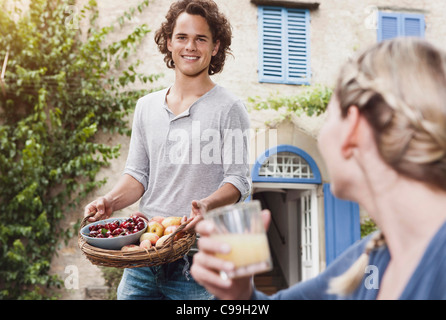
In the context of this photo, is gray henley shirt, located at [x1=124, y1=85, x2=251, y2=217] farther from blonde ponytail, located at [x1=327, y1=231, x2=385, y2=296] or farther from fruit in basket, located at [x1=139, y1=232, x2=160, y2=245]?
blonde ponytail, located at [x1=327, y1=231, x2=385, y2=296]

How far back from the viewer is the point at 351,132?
19.8 inches

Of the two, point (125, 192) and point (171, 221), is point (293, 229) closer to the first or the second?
point (125, 192)

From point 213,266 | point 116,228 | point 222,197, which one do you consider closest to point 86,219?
point 116,228

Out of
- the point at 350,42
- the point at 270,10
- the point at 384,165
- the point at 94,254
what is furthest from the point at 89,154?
the point at 384,165

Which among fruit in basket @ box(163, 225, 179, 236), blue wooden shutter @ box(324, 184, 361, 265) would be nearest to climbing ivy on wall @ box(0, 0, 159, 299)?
blue wooden shutter @ box(324, 184, 361, 265)

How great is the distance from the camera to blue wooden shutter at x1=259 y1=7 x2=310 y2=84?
3.35m

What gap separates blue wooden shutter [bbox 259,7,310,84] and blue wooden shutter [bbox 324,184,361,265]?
3.52ft

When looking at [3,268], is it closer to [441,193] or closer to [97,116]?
[97,116]

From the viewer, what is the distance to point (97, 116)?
147 inches

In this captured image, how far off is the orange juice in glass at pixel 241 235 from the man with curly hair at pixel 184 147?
56 cm

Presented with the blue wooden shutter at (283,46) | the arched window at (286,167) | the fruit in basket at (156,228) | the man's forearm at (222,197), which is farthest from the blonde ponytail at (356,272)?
the arched window at (286,167)

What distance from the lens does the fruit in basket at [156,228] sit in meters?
1.11

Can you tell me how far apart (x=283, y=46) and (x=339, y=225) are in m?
1.53

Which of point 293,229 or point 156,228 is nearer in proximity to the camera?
point 156,228
